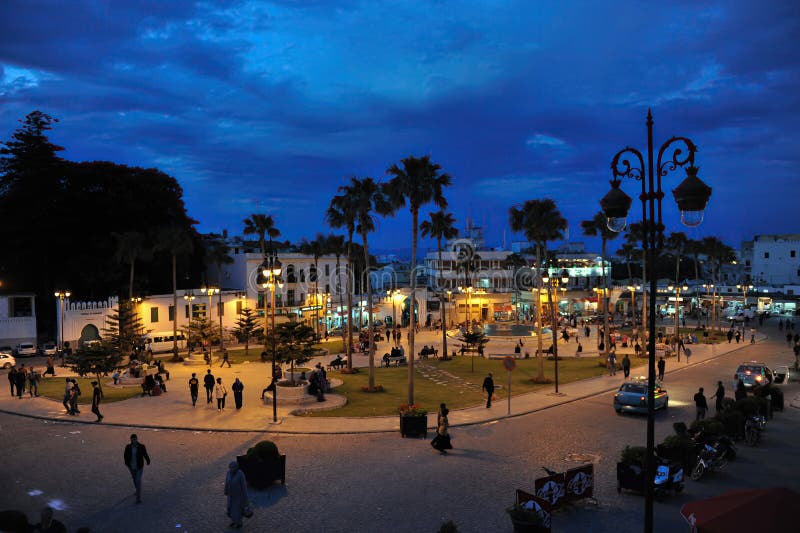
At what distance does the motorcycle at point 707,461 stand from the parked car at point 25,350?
1844 inches

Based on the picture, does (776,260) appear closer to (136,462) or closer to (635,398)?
(635,398)

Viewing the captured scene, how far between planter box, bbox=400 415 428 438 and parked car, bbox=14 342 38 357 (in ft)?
126

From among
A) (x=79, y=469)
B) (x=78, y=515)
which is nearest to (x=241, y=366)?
(x=79, y=469)

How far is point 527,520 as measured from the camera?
9594 millimetres

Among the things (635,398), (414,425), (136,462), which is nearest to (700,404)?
(635,398)

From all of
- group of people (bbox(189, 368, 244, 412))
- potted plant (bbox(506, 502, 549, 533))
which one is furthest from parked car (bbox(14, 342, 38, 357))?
potted plant (bbox(506, 502, 549, 533))

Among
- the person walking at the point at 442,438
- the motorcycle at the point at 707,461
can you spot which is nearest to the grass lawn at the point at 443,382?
the person walking at the point at 442,438

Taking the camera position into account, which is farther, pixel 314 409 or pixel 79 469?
pixel 314 409

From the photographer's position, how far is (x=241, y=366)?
36.0 meters

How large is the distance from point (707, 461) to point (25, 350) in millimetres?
47159

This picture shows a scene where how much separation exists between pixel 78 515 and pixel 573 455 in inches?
492

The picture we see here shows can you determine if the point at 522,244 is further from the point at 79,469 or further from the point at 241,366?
the point at 79,469

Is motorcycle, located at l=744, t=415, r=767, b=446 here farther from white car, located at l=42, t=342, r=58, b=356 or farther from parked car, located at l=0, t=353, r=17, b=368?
white car, located at l=42, t=342, r=58, b=356

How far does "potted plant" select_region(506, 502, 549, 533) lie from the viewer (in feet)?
31.3
